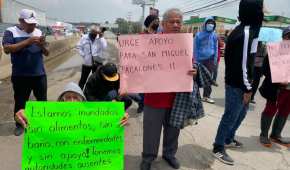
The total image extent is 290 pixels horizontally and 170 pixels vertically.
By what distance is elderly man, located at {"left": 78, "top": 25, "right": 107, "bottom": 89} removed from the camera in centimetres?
704

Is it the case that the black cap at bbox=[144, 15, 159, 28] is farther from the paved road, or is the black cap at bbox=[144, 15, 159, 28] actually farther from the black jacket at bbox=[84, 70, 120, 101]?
the paved road

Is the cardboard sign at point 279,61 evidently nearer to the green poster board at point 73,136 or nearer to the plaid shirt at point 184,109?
the plaid shirt at point 184,109

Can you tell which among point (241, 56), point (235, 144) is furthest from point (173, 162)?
point (241, 56)

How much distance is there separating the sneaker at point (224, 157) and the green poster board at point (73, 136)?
1926 mm

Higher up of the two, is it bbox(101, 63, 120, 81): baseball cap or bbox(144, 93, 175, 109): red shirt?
bbox(101, 63, 120, 81): baseball cap

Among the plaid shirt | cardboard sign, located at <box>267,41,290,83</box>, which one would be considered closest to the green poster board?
the plaid shirt

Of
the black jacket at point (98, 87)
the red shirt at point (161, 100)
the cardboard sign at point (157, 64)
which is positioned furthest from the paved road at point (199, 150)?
the cardboard sign at point (157, 64)

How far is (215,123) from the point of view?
6160 mm

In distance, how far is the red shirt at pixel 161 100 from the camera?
371cm

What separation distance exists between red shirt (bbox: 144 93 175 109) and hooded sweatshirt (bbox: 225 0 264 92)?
0.84m

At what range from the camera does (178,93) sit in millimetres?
3705

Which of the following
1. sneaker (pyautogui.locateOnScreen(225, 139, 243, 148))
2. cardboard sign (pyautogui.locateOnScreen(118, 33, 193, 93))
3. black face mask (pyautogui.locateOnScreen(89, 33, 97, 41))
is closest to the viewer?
cardboard sign (pyautogui.locateOnScreen(118, 33, 193, 93))

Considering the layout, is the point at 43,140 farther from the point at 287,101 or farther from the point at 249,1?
the point at 287,101

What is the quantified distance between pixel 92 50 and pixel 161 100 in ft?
11.9
